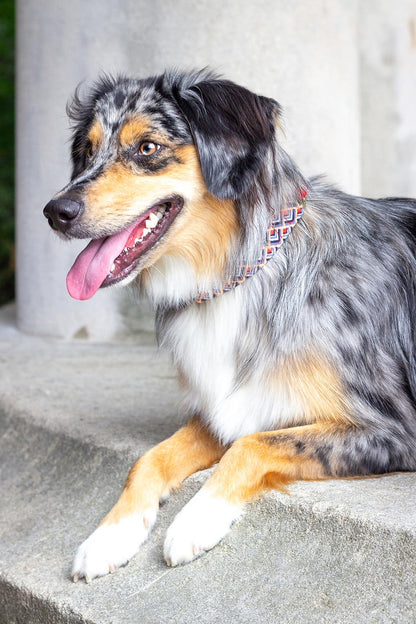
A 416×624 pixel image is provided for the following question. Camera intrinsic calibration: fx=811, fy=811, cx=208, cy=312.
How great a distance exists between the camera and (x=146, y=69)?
18.2ft

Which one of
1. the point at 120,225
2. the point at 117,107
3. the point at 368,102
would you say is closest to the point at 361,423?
the point at 120,225

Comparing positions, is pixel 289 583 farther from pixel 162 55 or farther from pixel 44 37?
pixel 44 37

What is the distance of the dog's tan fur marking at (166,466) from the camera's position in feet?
9.43

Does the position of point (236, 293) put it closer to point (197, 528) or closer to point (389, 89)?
point (197, 528)

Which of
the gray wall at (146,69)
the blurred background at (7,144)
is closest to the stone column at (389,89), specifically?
the gray wall at (146,69)

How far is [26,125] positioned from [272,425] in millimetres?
3865

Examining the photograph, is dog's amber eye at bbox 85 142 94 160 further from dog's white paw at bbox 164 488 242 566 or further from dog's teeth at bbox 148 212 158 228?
dog's white paw at bbox 164 488 242 566

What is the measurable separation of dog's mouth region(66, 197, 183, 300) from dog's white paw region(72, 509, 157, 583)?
822 mm

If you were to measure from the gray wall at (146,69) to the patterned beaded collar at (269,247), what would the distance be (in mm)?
2495

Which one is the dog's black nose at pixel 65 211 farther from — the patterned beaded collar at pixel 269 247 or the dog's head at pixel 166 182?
the patterned beaded collar at pixel 269 247

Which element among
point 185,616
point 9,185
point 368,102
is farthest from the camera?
point 9,185

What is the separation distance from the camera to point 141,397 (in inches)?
171

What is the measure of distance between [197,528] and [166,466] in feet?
1.35

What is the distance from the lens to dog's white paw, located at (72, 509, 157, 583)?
8.99 ft
